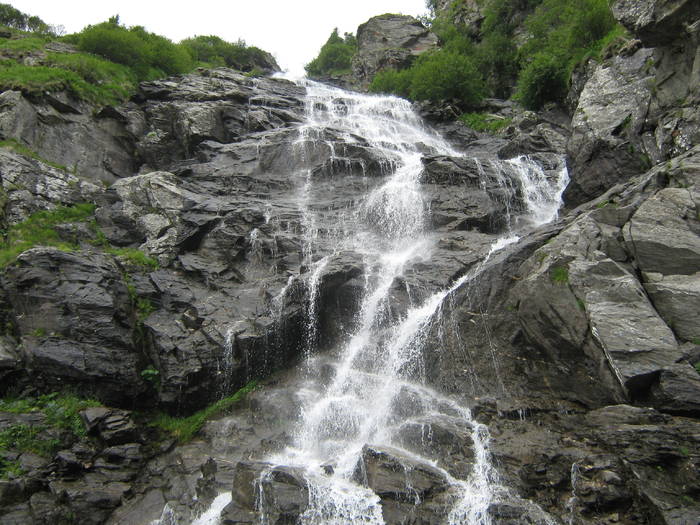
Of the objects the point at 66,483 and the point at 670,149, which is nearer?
the point at 66,483

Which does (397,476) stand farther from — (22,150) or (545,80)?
(545,80)

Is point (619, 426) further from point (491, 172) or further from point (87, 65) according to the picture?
point (87, 65)

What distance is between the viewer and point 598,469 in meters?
7.47

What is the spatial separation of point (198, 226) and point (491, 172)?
35.6 ft

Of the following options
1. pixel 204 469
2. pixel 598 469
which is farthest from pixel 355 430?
pixel 598 469

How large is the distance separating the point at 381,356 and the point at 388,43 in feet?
120

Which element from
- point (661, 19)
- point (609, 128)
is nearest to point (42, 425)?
point (609, 128)

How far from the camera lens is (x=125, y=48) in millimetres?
25750

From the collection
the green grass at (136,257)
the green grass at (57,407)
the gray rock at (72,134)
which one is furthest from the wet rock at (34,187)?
the green grass at (57,407)

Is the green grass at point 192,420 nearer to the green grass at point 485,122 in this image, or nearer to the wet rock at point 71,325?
the wet rock at point 71,325

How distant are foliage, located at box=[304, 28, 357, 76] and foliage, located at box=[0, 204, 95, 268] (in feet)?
129

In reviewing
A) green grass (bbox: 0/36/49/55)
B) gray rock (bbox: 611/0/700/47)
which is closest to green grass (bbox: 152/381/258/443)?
gray rock (bbox: 611/0/700/47)

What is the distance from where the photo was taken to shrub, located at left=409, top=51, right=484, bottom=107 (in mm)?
28156

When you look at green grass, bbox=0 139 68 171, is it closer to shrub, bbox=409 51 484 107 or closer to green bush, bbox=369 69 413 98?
shrub, bbox=409 51 484 107
